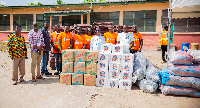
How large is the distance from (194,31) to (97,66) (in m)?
12.3

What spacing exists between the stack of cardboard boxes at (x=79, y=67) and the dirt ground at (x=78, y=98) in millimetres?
245

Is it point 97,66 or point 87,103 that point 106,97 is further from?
point 97,66

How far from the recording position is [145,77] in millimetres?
5996

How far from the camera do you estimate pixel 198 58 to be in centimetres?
560

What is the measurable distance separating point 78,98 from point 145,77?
2.29m

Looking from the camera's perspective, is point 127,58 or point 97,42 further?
point 97,42

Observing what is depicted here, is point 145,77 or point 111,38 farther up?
point 111,38

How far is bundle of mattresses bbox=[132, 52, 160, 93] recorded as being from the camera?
18.3 feet

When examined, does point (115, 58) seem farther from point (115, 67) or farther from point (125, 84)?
point (125, 84)

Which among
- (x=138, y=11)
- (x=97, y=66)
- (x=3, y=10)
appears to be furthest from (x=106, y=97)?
(x=3, y=10)

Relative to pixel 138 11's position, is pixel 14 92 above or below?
below

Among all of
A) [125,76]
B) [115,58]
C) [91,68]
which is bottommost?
[125,76]

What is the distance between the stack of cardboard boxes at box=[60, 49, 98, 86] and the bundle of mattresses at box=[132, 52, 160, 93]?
4.40 ft

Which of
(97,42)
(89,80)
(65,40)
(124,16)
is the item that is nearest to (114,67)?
(89,80)
